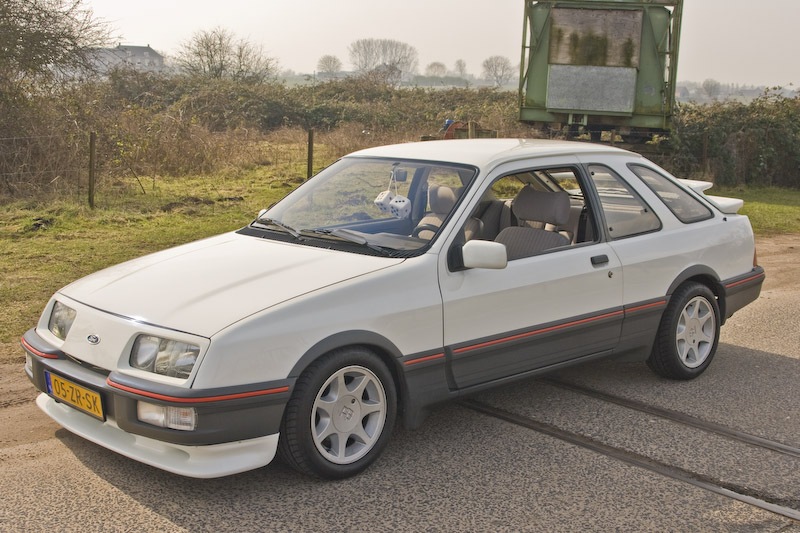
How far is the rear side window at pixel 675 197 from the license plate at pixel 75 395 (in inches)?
154

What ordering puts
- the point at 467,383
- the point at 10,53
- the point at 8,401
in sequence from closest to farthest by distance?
the point at 467,383, the point at 8,401, the point at 10,53

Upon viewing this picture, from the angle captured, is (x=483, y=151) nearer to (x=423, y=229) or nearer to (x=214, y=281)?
(x=423, y=229)

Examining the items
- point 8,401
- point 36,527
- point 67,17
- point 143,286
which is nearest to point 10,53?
point 67,17

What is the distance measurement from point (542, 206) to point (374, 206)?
113 cm

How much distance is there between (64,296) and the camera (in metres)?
4.71

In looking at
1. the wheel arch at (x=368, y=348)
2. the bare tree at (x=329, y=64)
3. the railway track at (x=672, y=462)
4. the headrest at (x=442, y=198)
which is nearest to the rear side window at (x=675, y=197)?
the railway track at (x=672, y=462)

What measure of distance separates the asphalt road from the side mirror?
104cm

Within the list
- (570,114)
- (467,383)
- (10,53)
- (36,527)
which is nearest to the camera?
(36,527)

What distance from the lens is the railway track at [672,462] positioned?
4273 mm

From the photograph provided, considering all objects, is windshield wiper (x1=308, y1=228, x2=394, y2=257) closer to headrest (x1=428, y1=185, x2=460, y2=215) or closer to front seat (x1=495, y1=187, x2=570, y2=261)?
headrest (x1=428, y1=185, x2=460, y2=215)

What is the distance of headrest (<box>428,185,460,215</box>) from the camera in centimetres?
513

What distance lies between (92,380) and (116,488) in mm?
533

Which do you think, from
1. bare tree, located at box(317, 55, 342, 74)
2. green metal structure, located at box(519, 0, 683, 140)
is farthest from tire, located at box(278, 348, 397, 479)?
bare tree, located at box(317, 55, 342, 74)

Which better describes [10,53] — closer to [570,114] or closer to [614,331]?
[570,114]
